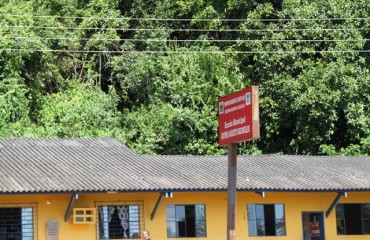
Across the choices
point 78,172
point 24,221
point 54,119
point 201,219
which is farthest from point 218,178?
point 54,119

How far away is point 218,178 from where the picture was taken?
26.0m

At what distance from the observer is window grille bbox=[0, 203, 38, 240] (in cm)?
2361

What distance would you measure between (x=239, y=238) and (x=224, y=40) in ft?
59.5

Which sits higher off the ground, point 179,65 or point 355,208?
point 179,65

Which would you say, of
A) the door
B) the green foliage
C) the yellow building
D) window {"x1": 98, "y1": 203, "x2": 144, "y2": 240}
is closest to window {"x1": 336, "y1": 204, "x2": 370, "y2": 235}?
the yellow building

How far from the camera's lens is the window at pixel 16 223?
2361cm

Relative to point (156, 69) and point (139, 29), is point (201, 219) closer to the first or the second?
point (156, 69)

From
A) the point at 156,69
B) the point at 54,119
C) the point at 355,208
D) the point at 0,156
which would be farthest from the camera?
the point at 156,69

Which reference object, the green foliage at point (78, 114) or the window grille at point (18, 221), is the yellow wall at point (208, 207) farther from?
the green foliage at point (78, 114)

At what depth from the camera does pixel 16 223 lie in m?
23.8

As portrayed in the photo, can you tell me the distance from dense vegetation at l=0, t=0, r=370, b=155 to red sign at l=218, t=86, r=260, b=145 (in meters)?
19.1

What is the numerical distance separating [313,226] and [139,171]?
605 centimetres

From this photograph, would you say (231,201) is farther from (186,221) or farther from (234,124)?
(186,221)

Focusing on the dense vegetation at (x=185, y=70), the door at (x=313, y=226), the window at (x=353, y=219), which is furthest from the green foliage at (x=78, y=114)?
the window at (x=353, y=219)
